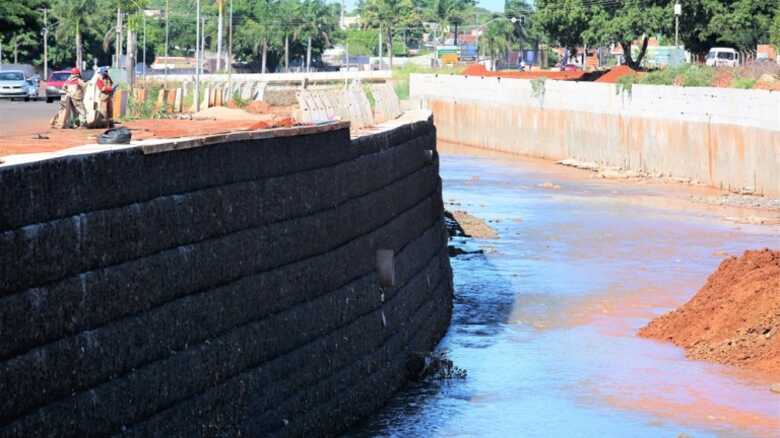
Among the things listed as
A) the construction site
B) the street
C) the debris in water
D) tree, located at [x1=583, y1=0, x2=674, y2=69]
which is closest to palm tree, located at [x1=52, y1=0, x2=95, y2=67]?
tree, located at [x1=583, y1=0, x2=674, y2=69]

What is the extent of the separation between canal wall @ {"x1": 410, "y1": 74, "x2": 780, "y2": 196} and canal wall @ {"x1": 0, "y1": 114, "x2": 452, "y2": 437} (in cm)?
3358

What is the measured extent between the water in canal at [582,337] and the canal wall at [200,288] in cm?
167

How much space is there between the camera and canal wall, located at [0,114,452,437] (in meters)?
8.81

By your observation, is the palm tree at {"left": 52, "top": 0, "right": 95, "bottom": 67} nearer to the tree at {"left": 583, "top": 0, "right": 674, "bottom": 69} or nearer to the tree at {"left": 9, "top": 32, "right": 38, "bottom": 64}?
the tree at {"left": 9, "top": 32, "right": 38, "bottom": 64}

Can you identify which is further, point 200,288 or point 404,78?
point 404,78

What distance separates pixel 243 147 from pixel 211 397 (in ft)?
7.42

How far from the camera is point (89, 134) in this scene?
24406mm

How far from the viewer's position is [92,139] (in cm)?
2167

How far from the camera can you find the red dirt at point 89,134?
17.2 meters

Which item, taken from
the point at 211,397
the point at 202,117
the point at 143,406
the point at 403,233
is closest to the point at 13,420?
the point at 143,406

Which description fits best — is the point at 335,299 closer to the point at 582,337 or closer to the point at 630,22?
the point at 582,337

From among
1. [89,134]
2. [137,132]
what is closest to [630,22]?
[137,132]

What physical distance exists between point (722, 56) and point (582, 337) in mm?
68785

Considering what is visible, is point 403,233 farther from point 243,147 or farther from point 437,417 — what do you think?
point 243,147
